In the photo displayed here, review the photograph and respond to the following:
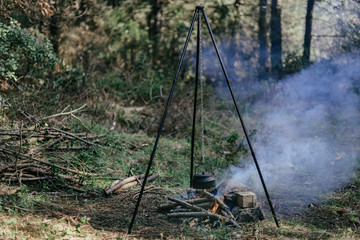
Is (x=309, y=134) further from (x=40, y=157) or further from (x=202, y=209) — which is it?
(x=40, y=157)

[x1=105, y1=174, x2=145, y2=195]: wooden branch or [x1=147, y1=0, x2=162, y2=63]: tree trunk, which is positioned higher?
[x1=147, y1=0, x2=162, y2=63]: tree trunk

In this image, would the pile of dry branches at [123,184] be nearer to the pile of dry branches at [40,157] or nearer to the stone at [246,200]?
the pile of dry branches at [40,157]

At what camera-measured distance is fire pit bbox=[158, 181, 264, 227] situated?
12.6 feet

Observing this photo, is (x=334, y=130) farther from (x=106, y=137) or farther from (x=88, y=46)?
(x=88, y=46)

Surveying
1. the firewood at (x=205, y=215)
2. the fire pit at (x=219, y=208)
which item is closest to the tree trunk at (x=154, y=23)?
the fire pit at (x=219, y=208)

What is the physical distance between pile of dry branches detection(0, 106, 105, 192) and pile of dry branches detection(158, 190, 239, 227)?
1.36m

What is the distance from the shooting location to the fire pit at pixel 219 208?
3.85 metres

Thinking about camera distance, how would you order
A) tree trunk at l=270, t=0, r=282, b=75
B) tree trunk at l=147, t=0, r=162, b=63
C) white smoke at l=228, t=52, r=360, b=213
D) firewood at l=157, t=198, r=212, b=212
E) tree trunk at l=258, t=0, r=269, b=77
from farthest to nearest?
tree trunk at l=147, t=0, r=162, b=63 → tree trunk at l=258, t=0, r=269, b=77 → tree trunk at l=270, t=0, r=282, b=75 → white smoke at l=228, t=52, r=360, b=213 → firewood at l=157, t=198, r=212, b=212

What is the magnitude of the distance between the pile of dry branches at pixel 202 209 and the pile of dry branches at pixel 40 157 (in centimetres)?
136

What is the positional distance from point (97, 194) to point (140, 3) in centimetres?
934

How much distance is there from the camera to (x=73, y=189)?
473 centimetres

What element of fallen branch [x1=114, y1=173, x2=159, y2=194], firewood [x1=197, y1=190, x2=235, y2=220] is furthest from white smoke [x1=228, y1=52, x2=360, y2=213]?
fallen branch [x1=114, y1=173, x2=159, y2=194]

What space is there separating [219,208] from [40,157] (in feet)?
9.68

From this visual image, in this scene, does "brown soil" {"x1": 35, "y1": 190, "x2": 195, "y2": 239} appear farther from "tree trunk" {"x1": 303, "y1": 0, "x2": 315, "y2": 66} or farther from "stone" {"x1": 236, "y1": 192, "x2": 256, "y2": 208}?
"tree trunk" {"x1": 303, "y1": 0, "x2": 315, "y2": 66}
